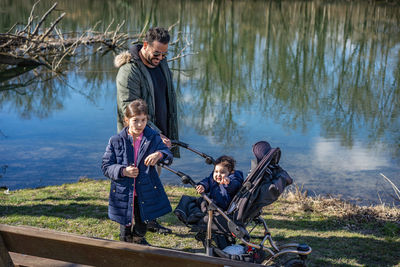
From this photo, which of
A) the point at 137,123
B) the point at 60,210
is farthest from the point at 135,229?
the point at 60,210

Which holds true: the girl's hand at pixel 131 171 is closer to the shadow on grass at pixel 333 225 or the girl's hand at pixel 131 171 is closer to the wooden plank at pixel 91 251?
the wooden plank at pixel 91 251

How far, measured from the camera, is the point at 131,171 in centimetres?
335

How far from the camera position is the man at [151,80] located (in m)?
3.87

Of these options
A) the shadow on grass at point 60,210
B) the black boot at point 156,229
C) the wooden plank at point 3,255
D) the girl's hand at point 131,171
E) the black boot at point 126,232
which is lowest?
the shadow on grass at point 60,210

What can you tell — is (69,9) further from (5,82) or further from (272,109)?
(272,109)

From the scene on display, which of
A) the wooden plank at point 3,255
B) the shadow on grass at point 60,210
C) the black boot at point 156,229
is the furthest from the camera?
the shadow on grass at point 60,210

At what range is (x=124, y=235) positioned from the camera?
377 cm

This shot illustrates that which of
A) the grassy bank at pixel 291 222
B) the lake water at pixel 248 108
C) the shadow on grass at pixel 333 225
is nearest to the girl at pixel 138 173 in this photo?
the grassy bank at pixel 291 222

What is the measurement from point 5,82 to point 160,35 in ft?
37.3

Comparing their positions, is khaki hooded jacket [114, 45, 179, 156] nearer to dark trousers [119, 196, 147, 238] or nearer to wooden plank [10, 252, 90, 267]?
dark trousers [119, 196, 147, 238]

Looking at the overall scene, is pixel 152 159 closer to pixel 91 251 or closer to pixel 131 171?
pixel 131 171

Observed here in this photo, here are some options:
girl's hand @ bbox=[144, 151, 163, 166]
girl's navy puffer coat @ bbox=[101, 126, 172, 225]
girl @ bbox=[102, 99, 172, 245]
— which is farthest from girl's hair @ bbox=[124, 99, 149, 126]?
girl's hand @ bbox=[144, 151, 163, 166]

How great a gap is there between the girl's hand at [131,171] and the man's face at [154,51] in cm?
110

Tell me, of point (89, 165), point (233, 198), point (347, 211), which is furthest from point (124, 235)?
point (89, 165)
